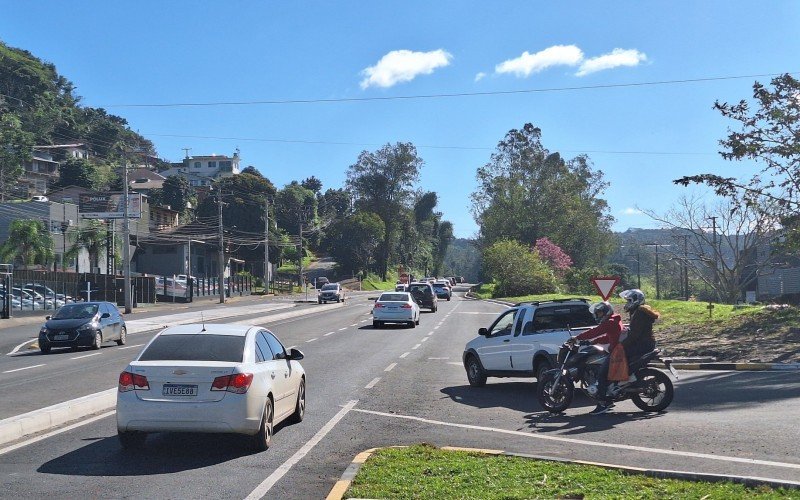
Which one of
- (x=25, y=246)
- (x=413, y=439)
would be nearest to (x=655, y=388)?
(x=413, y=439)

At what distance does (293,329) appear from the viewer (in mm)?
36875

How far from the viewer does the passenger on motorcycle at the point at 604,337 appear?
12266 mm

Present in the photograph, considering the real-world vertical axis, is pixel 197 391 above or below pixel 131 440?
above

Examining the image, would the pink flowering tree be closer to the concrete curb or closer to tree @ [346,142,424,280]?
tree @ [346,142,424,280]

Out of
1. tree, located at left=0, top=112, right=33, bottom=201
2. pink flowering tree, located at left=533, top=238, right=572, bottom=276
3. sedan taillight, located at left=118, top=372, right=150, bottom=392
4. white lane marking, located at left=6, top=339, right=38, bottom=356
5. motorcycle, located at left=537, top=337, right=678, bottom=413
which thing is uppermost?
tree, located at left=0, top=112, right=33, bottom=201

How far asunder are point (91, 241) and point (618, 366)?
217ft

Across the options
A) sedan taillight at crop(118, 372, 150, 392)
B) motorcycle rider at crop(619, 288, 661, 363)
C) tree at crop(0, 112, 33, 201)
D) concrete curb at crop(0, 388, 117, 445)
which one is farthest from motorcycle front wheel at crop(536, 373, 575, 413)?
tree at crop(0, 112, 33, 201)

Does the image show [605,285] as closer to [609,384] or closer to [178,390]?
[609,384]

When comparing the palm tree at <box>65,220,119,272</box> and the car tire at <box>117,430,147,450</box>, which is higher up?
the palm tree at <box>65,220,119,272</box>

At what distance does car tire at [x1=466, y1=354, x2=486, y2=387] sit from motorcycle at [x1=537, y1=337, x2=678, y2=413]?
3.84 m

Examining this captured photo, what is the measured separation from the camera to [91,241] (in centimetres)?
7162

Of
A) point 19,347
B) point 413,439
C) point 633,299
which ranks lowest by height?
point 19,347

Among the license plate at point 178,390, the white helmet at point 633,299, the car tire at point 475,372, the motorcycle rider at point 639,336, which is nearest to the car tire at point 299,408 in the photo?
the license plate at point 178,390

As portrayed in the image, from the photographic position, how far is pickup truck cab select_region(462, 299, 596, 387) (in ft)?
49.7
